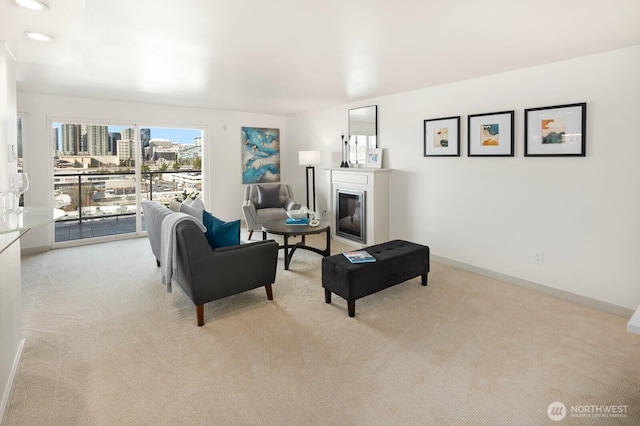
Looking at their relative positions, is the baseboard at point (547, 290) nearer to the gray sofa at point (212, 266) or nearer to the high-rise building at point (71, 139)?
the gray sofa at point (212, 266)

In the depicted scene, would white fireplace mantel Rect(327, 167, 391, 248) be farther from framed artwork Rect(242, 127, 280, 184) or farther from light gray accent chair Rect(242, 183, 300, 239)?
framed artwork Rect(242, 127, 280, 184)

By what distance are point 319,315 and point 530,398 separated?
1.66 metres

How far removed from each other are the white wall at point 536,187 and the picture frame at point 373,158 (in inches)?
5.3

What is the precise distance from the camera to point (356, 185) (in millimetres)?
5660

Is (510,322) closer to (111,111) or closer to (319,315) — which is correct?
(319,315)

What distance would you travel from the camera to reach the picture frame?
18.1 feet

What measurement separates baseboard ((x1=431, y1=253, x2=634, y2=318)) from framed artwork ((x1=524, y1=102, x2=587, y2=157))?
1344 mm

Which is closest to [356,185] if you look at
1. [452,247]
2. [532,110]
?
[452,247]

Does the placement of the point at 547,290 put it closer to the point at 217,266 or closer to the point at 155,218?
the point at 217,266

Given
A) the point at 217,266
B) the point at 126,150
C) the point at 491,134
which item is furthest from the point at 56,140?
the point at 491,134

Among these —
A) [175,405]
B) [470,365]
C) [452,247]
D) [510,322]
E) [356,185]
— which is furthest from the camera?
[356,185]

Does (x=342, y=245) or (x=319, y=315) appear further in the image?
(x=342, y=245)

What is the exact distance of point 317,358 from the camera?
255 cm

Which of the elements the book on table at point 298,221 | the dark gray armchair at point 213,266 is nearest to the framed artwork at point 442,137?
the book on table at point 298,221
